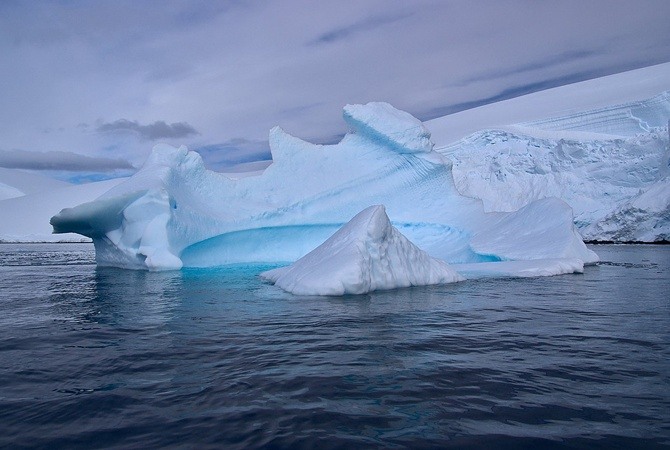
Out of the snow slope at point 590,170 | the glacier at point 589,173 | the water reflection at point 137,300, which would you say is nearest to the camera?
the water reflection at point 137,300

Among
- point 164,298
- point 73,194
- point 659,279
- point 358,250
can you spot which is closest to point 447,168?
point 659,279

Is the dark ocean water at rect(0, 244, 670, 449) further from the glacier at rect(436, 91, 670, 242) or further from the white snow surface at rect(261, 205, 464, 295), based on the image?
the glacier at rect(436, 91, 670, 242)

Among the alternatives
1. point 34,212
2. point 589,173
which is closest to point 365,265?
point 589,173

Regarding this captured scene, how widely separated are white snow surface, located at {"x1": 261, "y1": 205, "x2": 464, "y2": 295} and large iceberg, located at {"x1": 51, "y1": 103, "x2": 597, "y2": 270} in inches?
206

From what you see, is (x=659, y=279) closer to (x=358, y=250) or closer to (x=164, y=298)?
(x=358, y=250)

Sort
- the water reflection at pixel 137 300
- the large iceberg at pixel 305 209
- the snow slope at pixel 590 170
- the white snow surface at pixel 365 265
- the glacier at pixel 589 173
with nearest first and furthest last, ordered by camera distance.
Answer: the water reflection at pixel 137 300 < the white snow surface at pixel 365 265 < the large iceberg at pixel 305 209 < the glacier at pixel 589 173 < the snow slope at pixel 590 170

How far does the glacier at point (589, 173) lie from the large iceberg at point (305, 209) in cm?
1096

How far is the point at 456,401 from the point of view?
3115 millimetres

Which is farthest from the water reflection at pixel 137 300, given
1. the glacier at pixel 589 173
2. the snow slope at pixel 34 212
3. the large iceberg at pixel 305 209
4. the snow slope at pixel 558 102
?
the snow slope at pixel 34 212

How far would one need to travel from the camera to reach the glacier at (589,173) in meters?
29.3

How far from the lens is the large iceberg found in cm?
1431

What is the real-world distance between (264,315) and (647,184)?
33.9 meters

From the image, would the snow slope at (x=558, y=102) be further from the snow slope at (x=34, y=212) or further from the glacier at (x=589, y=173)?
the snow slope at (x=34, y=212)

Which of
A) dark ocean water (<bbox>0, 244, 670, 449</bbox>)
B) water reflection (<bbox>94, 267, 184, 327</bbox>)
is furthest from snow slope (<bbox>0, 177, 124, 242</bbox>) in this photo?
dark ocean water (<bbox>0, 244, 670, 449</bbox>)
